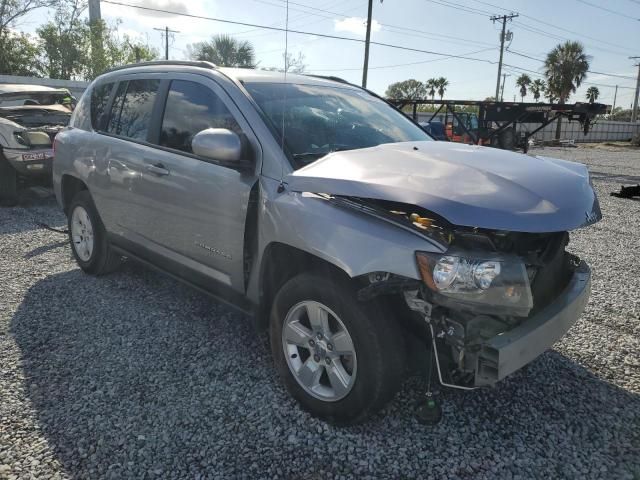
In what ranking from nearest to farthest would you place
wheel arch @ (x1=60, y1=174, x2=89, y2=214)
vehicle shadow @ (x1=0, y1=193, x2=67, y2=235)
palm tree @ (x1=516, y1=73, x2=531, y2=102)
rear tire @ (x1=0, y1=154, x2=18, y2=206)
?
1. wheel arch @ (x1=60, y1=174, x2=89, y2=214)
2. vehicle shadow @ (x1=0, y1=193, x2=67, y2=235)
3. rear tire @ (x1=0, y1=154, x2=18, y2=206)
4. palm tree @ (x1=516, y1=73, x2=531, y2=102)

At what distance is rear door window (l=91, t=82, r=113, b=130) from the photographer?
4469 millimetres

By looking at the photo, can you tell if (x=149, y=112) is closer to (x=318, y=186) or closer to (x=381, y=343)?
(x=318, y=186)

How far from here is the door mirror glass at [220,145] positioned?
2.79 metres

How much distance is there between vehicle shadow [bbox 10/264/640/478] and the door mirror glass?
4.39ft

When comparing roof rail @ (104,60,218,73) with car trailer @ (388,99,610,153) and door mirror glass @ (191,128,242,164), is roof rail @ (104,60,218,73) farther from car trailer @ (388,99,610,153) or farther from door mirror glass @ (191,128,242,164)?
car trailer @ (388,99,610,153)

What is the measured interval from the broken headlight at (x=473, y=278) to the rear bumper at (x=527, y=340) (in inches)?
6.4

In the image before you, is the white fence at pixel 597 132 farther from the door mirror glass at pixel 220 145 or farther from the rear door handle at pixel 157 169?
the door mirror glass at pixel 220 145

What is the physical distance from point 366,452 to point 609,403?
4.94ft

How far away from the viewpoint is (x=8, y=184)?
27.1 ft

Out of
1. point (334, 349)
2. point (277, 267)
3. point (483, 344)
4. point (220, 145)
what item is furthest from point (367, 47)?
point (483, 344)

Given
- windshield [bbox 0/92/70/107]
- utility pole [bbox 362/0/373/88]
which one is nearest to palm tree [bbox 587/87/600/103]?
utility pole [bbox 362/0/373/88]

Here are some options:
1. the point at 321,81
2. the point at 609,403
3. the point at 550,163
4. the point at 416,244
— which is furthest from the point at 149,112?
the point at 609,403

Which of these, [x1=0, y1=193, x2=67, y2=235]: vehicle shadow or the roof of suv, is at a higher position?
the roof of suv

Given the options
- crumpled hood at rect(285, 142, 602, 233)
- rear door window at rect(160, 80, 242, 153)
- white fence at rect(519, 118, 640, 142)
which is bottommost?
crumpled hood at rect(285, 142, 602, 233)
